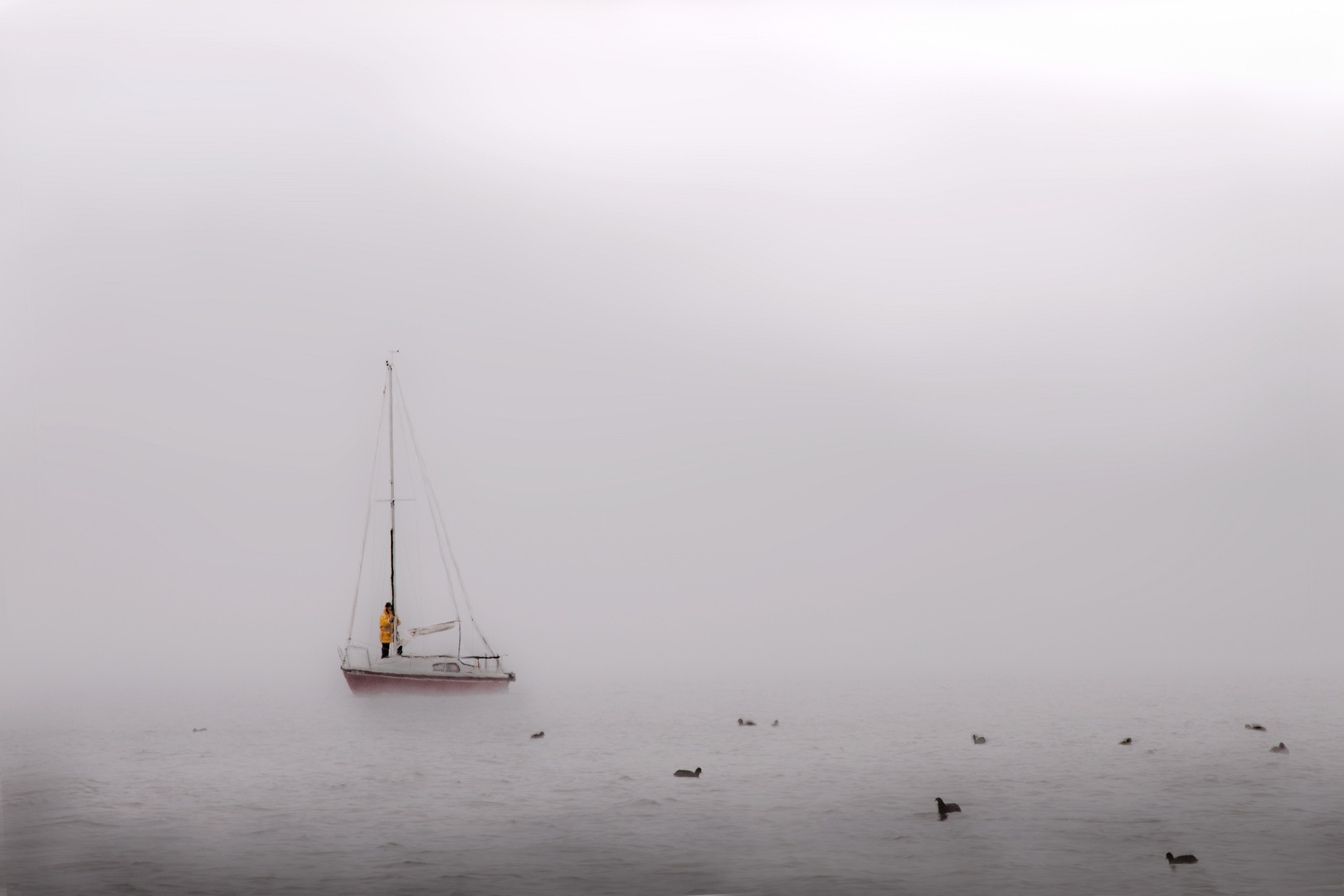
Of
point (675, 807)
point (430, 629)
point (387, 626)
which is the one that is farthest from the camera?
point (430, 629)

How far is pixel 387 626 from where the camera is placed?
30.2m

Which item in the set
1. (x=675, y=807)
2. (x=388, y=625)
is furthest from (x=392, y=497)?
(x=675, y=807)

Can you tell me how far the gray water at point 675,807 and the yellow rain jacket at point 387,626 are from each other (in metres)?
2.02

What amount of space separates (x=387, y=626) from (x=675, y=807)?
17.4 meters

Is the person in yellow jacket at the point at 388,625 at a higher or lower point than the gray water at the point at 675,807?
higher

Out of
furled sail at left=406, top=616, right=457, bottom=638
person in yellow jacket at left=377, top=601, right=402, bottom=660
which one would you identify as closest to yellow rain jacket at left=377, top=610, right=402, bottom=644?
person in yellow jacket at left=377, top=601, right=402, bottom=660

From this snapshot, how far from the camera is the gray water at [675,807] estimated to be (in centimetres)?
1046

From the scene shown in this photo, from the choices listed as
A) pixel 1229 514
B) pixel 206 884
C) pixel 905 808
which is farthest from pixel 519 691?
pixel 206 884

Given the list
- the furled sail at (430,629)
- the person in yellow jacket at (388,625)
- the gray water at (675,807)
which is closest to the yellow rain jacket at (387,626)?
the person in yellow jacket at (388,625)

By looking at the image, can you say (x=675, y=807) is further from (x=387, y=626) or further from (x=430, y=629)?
(x=387, y=626)

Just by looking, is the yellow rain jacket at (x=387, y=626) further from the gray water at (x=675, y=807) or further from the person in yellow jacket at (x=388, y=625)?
the gray water at (x=675, y=807)

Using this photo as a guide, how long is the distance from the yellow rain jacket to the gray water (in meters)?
→ 2.02

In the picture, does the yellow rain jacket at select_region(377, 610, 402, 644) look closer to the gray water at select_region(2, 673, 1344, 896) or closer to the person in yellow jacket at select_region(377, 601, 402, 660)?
the person in yellow jacket at select_region(377, 601, 402, 660)

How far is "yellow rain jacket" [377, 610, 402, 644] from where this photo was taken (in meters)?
30.1
